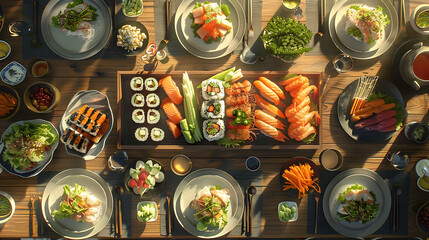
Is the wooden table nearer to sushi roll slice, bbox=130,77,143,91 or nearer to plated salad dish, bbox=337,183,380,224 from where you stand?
sushi roll slice, bbox=130,77,143,91

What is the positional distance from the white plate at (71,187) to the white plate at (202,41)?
2.19 m

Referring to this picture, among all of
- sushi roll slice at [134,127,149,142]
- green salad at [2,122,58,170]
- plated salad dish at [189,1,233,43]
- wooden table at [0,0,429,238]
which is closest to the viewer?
green salad at [2,122,58,170]

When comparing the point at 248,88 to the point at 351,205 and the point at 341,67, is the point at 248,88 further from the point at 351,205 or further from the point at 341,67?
the point at 351,205

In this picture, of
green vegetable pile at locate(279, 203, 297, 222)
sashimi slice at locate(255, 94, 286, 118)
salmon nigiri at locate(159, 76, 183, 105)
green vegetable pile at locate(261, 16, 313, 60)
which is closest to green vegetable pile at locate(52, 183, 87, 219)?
salmon nigiri at locate(159, 76, 183, 105)

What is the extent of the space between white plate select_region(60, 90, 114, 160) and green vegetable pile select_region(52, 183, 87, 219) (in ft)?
1.42

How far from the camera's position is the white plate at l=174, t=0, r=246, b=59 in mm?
4145

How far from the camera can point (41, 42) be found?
4211 mm

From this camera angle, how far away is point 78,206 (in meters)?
3.94

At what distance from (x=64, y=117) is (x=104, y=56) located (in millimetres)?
963

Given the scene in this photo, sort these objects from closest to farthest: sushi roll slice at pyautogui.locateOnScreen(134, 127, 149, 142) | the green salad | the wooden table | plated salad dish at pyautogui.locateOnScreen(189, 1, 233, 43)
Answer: the green salad, plated salad dish at pyautogui.locateOnScreen(189, 1, 233, 43), sushi roll slice at pyautogui.locateOnScreen(134, 127, 149, 142), the wooden table

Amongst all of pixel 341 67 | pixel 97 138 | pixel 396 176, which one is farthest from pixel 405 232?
pixel 97 138

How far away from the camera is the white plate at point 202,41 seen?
4.14 m

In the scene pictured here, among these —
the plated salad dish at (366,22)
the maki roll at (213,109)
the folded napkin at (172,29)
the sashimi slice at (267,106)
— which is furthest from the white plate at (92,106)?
the plated salad dish at (366,22)

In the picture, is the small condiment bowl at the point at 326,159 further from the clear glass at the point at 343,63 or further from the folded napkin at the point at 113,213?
the folded napkin at the point at 113,213
